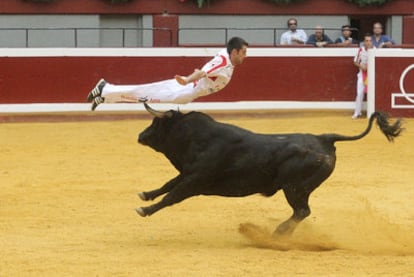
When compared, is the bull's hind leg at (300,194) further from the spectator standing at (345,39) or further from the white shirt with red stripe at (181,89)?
the spectator standing at (345,39)

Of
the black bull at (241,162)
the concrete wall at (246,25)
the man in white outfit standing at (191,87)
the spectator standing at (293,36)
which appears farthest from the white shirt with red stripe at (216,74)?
the concrete wall at (246,25)

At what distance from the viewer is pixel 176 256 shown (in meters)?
7.71

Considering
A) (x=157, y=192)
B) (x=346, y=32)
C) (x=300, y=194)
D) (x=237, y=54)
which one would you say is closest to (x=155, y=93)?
(x=237, y=54)

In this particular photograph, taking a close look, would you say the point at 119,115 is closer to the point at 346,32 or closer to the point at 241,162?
the point at 346,32

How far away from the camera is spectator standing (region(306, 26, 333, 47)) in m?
18.1

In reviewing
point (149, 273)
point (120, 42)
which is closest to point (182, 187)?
point (149, 273)

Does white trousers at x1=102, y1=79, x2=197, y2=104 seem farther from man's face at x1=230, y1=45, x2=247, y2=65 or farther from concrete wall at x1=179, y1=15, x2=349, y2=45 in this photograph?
concrete wall at x1=179, y1=15, x2=349, y2=45

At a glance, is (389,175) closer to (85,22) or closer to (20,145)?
(20,145)

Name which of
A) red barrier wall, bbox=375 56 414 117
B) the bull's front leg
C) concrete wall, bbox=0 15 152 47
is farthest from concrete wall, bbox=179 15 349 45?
the bull's front leg

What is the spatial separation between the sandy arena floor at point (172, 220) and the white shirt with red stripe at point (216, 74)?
118 cm

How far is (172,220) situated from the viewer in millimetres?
9562

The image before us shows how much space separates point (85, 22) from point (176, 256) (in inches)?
527

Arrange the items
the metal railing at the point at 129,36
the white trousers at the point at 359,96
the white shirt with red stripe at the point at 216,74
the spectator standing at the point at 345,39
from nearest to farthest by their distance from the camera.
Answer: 1. the white shirt with red stripe at the point at 216,74
2. the white trousers at the point at 359,96
3. the spectator standing at the point at 345,39
4. the metal railing at the point at 129,36

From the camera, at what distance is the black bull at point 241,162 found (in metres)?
8.16
